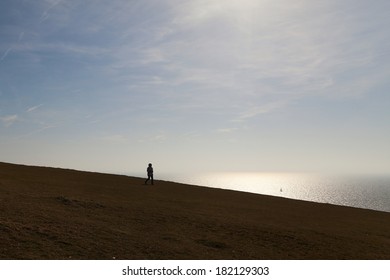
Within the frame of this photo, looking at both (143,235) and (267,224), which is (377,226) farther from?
(143,235)

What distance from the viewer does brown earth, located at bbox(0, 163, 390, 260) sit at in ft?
38.0

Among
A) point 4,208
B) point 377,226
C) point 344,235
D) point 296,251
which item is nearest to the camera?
point 296,251

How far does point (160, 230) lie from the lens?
1487 cm

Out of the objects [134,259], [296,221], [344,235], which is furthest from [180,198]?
[134,259]

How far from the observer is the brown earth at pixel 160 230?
11.6 metres

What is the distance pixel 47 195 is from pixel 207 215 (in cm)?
908

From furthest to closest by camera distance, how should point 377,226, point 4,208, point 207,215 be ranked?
point 377,226
point 207,215
point 4,208

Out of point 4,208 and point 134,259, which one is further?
point 4,208
